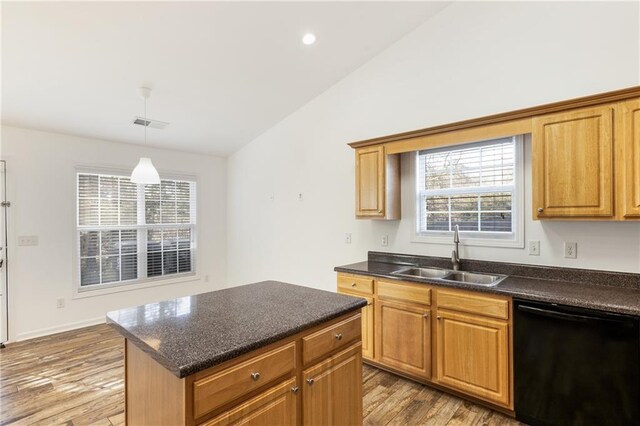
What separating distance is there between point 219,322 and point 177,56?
8.18 ft

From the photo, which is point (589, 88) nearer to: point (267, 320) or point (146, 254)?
point (267, 320)

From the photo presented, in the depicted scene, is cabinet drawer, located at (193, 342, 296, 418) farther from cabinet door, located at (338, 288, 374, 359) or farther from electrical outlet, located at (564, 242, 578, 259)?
electrical outlet, located at (564, 242, 578, 259)

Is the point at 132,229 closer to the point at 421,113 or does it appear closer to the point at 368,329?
the point at 368,329

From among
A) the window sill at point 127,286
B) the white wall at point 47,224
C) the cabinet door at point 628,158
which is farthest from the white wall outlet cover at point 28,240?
the cabinet door at point 628,158

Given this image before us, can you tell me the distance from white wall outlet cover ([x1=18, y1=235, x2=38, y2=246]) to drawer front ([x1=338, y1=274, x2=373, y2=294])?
354 cm

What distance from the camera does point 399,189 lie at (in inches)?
135

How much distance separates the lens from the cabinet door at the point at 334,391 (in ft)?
5.17

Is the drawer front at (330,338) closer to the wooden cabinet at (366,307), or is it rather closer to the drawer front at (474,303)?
the drawer front at (474,303)

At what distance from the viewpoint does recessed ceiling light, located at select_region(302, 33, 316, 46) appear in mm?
3039

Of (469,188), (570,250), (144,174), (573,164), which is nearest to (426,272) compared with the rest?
(469,188)

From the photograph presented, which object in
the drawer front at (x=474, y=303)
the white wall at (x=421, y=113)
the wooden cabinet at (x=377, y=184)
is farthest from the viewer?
the wooden cabinet at (x=377, y=184)

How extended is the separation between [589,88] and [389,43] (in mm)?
1827

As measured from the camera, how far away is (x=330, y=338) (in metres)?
1.69

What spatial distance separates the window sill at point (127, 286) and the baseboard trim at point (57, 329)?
324 mm
